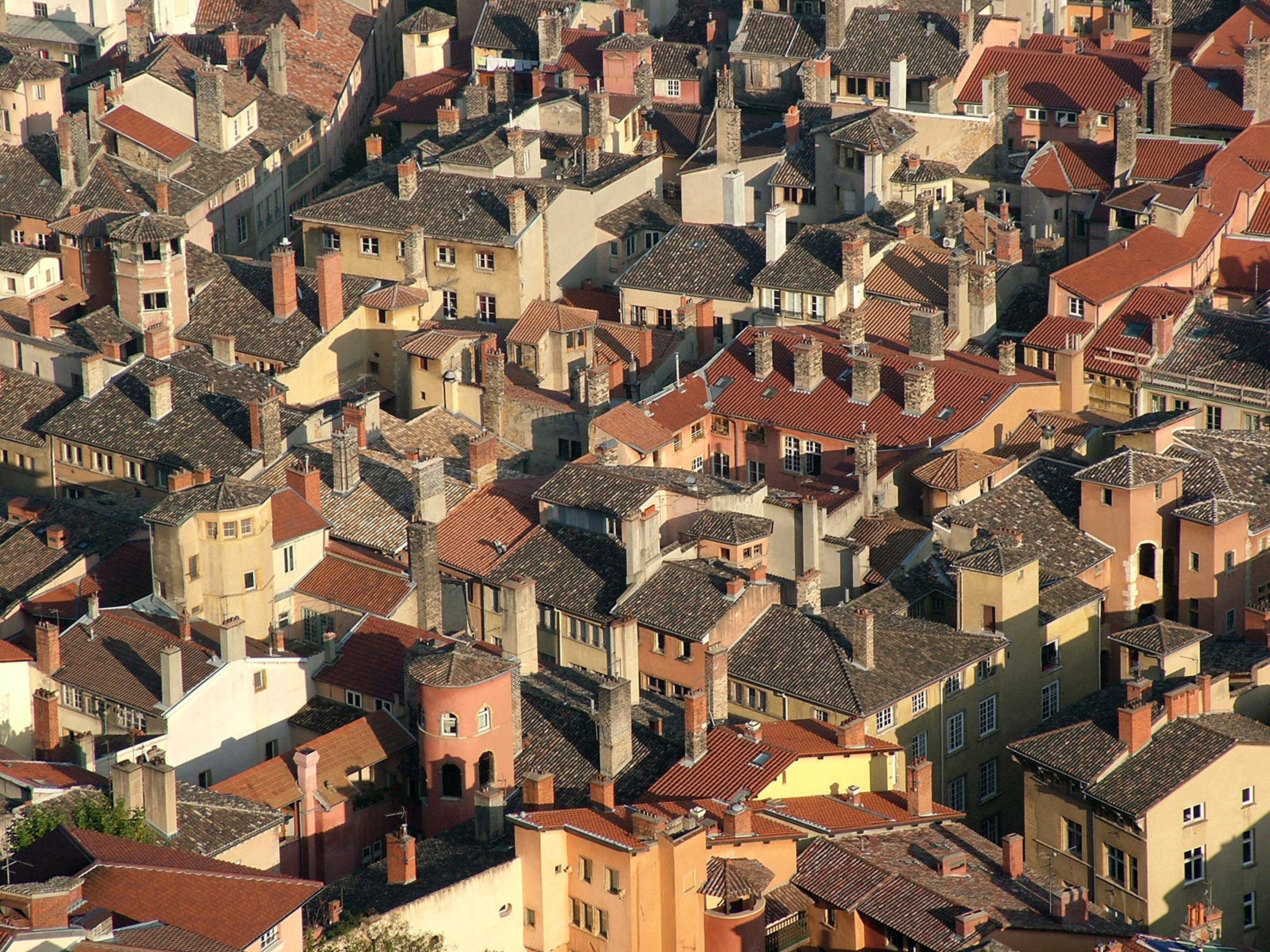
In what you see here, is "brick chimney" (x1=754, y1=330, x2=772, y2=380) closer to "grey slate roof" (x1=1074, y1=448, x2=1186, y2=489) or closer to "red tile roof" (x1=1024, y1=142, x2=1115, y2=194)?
"grey slate roof" (x1=1074, y1=448, x2=1186, y2=489)

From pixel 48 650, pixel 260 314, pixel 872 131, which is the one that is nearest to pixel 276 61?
pixel 260 314

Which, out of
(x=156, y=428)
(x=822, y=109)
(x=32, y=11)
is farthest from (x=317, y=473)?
(x=32, y=11)

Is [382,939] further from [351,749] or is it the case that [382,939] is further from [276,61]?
[276,61]

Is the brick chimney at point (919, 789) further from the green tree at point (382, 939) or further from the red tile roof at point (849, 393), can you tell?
the red tile roof at point (849, 393)

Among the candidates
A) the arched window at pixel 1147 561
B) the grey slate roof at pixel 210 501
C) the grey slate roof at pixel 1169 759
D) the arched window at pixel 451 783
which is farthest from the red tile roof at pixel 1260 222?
the arched window at pixel 451 783

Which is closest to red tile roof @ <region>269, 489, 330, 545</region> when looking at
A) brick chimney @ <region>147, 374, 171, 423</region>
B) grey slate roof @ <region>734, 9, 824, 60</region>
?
brick chimney @ <region>147, 374, 171, 423</region>

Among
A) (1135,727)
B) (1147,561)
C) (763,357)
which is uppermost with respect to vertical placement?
(763,357)
